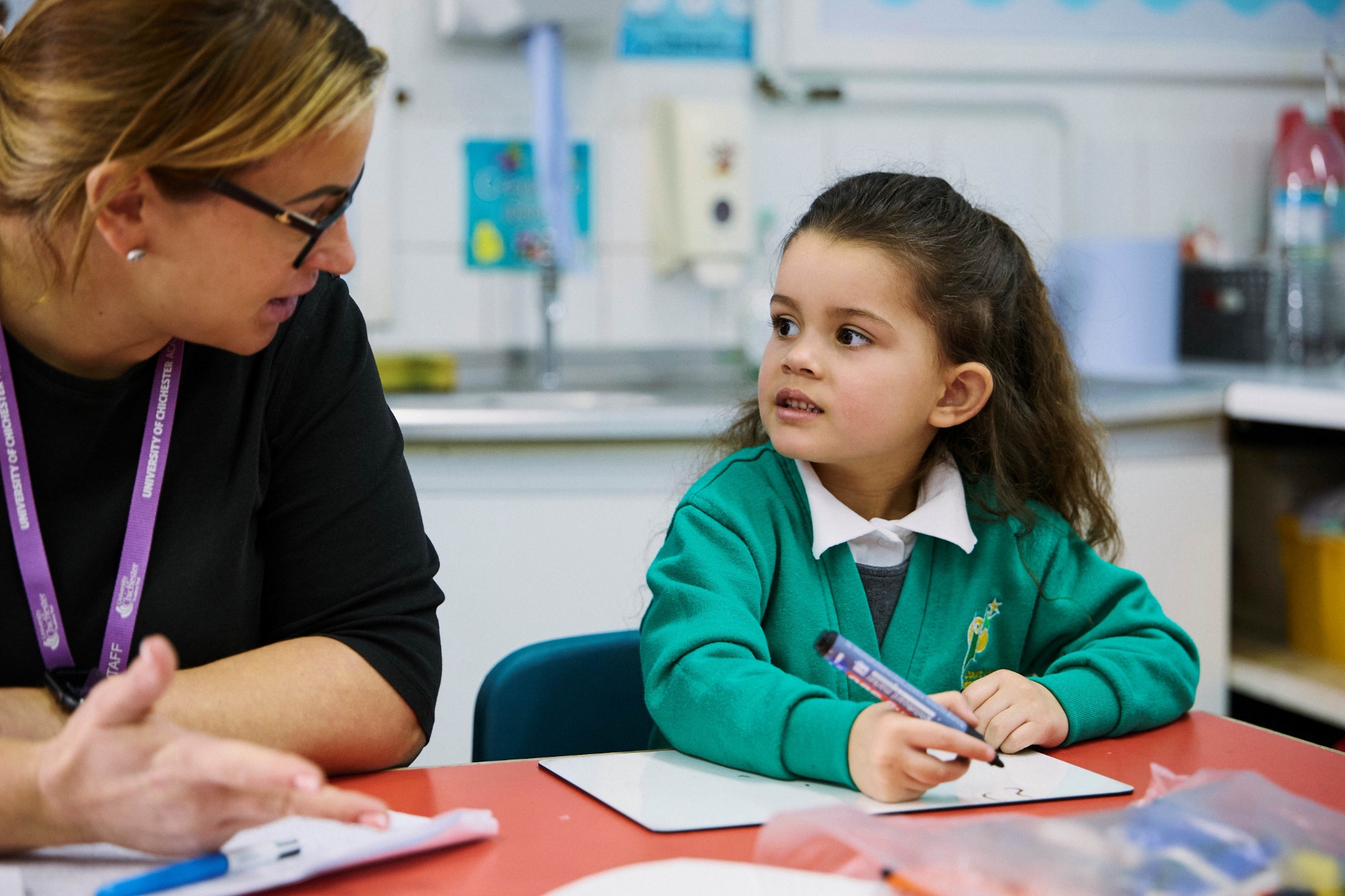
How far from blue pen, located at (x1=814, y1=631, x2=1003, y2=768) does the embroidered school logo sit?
0.91 ft

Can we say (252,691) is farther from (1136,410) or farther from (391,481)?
(1136,410)

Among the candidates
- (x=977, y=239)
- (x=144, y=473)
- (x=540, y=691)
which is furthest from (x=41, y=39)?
(x=977, y=239)

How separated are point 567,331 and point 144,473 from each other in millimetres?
1497

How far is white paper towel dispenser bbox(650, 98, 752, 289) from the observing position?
2271 millimetres

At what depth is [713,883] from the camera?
64cm

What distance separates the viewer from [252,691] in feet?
2.76

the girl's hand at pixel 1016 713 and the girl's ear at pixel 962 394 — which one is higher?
the girl's ear at pixel 962 394

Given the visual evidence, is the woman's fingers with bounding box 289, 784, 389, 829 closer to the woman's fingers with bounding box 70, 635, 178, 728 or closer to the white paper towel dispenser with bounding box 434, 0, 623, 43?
the woman's fingers with bounding box 70, 635, 178, 728

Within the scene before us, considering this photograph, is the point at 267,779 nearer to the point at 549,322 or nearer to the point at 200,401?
the point at 200,401

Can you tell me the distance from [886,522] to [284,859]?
0.61 m

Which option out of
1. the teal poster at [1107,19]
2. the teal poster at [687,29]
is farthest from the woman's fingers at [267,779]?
the teal poster at [1107,19]

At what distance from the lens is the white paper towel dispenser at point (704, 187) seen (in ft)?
7.45

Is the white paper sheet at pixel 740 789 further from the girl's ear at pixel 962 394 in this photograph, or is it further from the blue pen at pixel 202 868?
the girl's ear at pixel 962 394

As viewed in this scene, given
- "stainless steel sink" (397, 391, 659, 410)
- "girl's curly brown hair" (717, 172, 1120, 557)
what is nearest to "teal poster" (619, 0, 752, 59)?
"stainless steel sink" (397, 391, 659, 410)
